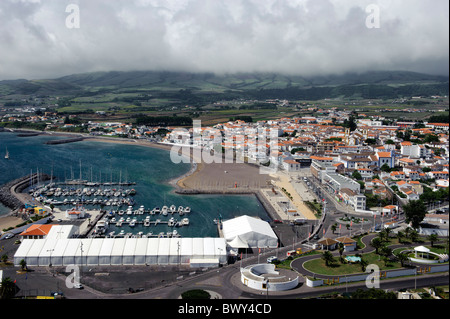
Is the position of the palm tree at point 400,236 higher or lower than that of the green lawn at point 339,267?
higher

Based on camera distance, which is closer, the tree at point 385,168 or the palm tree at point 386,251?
the palm tree at point 386,251

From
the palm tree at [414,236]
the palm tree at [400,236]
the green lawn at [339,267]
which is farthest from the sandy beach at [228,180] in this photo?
the green lawn at [339,267]

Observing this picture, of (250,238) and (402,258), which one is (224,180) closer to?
(250,238)

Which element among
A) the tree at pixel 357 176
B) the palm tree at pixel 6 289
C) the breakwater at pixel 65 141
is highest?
the breakwater at pixel 65 141

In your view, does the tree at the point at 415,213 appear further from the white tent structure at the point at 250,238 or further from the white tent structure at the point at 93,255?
the white tent structure at the point at 93,255

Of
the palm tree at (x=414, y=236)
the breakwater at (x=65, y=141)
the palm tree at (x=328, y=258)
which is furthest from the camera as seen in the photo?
the breakwater at (x=65, y=141)
